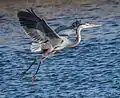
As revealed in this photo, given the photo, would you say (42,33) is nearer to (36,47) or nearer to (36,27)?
(36,27)

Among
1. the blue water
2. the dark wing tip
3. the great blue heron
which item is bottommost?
the blue water

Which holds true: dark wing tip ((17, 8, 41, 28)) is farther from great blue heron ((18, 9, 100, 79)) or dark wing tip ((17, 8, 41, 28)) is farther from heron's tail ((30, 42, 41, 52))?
heron's tail ((30, 42, 41, 52))

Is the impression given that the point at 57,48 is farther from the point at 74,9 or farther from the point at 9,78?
the point at 74,9

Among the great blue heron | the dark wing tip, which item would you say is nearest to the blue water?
the great blue heron

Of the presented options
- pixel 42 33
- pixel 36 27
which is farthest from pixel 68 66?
pixel 36 27

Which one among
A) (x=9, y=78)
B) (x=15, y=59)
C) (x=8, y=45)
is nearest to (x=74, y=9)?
(x=8, y=45)

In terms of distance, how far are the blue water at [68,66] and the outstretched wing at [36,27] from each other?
5.19ft

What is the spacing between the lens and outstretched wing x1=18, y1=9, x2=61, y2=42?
1093cm

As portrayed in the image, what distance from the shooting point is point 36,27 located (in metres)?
11.1

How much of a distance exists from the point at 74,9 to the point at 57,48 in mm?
10332

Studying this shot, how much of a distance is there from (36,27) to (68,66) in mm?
3782

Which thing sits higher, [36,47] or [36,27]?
[36,27]

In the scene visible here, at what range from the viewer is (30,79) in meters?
13.9

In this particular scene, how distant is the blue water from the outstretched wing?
1.58m
